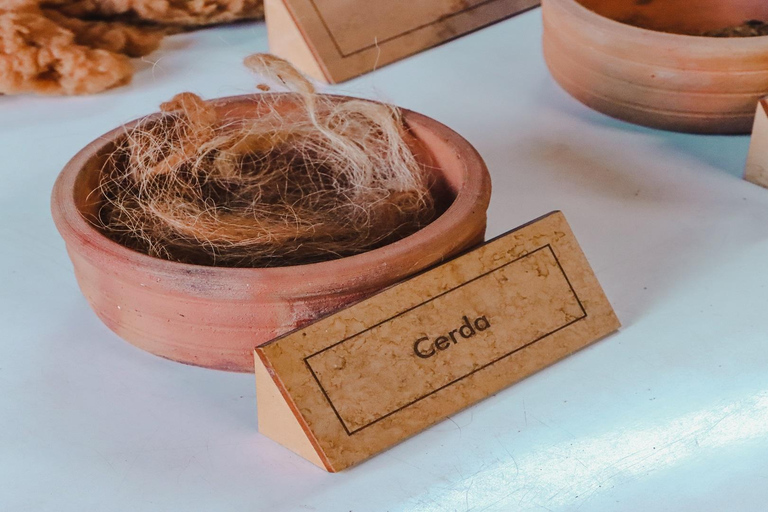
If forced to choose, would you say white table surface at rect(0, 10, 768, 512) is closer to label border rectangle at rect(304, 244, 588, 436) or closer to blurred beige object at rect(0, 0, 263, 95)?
label border rectangle at rect(304, 244, 588, 436)

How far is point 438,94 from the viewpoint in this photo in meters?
1.28

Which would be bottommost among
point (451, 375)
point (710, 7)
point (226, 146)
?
point (710, 7)

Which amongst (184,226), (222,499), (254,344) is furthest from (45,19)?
(222,499)

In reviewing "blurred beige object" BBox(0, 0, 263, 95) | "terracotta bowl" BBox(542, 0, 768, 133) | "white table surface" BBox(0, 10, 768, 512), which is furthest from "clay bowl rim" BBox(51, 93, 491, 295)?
"blurred beige object" BBox(0, 0, 263, 95)

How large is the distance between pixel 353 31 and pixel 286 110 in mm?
448

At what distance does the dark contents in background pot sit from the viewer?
48.4 inches

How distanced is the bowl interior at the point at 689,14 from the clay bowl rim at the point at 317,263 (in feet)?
2.09

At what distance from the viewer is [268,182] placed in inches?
36.3

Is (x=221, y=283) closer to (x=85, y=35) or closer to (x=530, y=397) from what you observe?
(x=530, y=397)

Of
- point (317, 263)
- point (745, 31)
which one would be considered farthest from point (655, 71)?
point (317, 263)

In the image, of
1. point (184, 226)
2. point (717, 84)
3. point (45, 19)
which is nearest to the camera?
point (184, 226)

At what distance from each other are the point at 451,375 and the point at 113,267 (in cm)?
29

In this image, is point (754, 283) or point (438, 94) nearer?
point (754, 283)

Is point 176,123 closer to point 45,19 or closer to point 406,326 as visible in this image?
point 406,326
